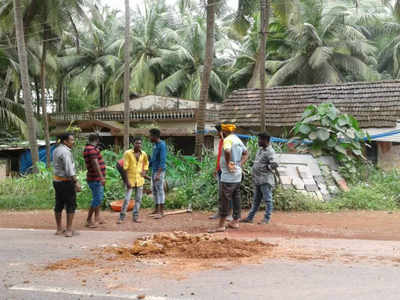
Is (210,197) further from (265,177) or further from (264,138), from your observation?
(264,138)

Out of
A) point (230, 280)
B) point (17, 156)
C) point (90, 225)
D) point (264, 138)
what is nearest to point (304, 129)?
point (264, 138)

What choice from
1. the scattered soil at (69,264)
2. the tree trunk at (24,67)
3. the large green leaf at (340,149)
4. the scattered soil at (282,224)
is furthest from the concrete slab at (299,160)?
the tree trunk at (24,67)

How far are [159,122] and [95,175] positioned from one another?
13.4 metres

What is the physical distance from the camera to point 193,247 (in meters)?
5.93

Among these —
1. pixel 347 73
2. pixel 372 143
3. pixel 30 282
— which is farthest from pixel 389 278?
pixel 347 73

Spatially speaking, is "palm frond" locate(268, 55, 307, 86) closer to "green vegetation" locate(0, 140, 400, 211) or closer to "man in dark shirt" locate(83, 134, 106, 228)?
"green vegetation" locate(0, 140, 400, 211)

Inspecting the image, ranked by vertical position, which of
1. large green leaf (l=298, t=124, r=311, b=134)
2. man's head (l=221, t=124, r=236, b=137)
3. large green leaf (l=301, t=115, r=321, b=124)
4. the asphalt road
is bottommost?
the asphalt road

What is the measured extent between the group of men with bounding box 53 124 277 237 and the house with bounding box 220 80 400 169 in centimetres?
612

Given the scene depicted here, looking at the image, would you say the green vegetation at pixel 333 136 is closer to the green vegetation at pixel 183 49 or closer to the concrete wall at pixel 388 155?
the concrete wall at pixel 388 155

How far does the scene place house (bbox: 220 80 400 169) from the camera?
13.6 m

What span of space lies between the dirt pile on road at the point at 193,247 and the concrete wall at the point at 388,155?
854cm

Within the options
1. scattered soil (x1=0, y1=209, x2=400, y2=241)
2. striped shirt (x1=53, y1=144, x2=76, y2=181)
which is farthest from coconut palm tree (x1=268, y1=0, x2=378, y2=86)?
striped shirt (x1=53, y1=144, x2=76, y2=181)

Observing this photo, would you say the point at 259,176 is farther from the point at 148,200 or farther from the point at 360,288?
the point at 360,288

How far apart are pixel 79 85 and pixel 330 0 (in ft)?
59.2
